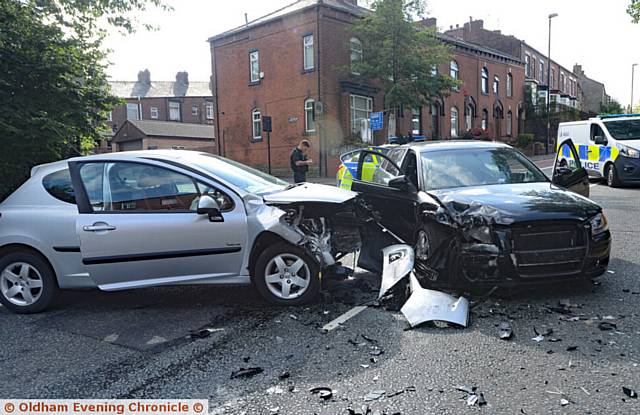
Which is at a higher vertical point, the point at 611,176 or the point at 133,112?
the point at 133,112

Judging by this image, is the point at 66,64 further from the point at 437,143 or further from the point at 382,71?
the point at 382,71

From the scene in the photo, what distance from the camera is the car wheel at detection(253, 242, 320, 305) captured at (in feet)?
15.7

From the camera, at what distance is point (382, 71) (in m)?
24.5

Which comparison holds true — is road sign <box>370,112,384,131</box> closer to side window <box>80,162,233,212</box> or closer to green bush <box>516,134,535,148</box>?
side window <box>80,162,233,212</box>

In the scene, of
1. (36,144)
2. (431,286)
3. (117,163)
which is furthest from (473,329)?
(36,144)

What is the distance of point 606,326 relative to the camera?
3979 millimetres

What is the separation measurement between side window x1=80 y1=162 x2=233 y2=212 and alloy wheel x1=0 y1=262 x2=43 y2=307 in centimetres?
99

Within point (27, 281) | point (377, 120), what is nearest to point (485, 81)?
point (377, 120)

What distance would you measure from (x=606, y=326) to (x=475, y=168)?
2531mm

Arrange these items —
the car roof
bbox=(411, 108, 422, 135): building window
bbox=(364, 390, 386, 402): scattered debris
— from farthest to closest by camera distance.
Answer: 1. bbox=(411, 108, 422, 135): building window
2. the car roof
3. bbox=(364, 390, 386, 402): scattered debris

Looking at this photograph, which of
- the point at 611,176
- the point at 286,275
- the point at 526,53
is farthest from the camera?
the point at 526,53

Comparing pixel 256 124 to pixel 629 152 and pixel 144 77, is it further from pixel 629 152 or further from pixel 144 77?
pixel 144 77

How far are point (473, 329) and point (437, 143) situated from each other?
10.8 ft

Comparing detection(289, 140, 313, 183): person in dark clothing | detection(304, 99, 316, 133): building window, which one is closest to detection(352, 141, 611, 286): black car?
detection(289, 140, 313, 183): person in dark clothing
